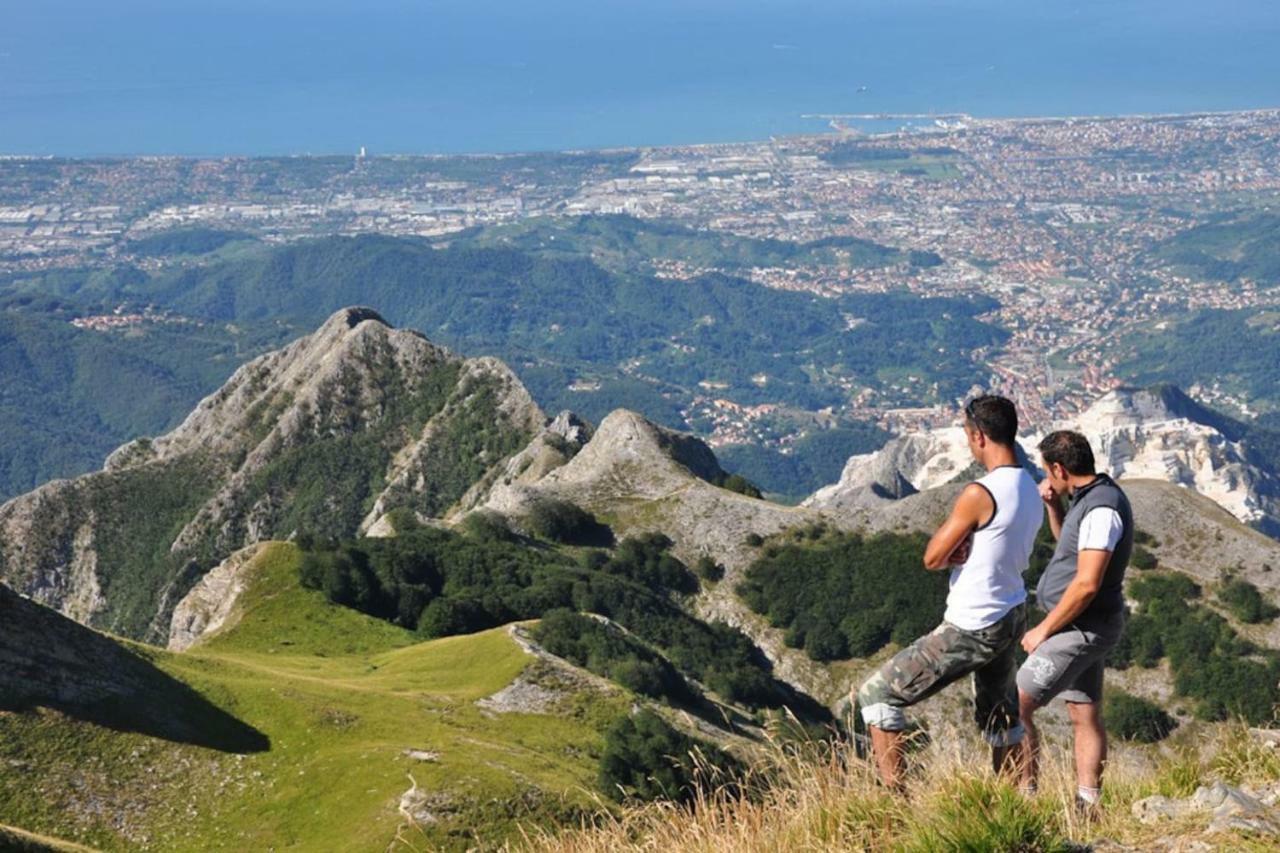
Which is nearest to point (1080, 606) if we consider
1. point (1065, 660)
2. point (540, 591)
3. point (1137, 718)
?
point (1065, 660)

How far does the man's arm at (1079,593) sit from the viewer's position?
11.9 metres

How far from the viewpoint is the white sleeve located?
12.0m

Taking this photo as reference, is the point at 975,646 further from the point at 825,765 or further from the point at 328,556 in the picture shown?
the point at 328,556

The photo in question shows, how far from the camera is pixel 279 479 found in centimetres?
9862

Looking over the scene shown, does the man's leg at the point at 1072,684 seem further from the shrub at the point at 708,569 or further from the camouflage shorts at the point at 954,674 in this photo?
the shrub at the point at 708,569

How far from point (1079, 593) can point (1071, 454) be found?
148 centimetres

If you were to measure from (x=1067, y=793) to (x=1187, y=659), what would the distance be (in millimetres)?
52728

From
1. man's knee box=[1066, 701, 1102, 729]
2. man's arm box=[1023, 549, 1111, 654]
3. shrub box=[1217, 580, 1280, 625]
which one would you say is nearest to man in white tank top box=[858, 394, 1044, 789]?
man's arm box=[1023, 549, 1111, 654]

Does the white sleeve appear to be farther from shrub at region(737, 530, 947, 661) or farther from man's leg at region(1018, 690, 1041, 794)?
shrub at region(737, 530, 947, 661)

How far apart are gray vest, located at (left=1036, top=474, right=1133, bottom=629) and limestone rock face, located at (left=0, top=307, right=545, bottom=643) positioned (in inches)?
3148

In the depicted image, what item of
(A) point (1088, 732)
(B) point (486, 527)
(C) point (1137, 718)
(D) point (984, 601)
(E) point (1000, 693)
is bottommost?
(C) point (1137, 718)

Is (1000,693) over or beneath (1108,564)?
beneath

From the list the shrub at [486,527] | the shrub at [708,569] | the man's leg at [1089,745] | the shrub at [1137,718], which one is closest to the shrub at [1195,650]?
the shrub at [1137,718]

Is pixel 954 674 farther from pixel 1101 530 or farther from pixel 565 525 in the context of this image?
pixel 565 525
